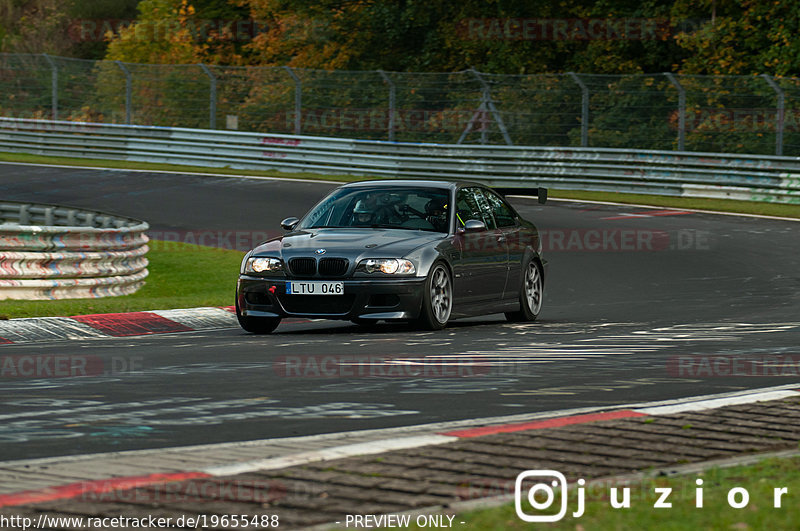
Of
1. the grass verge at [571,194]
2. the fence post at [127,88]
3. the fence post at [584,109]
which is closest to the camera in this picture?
the grass verge at [571,194]

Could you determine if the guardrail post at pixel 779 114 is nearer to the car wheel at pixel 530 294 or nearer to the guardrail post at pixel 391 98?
the guardrail post at pixel 391 98

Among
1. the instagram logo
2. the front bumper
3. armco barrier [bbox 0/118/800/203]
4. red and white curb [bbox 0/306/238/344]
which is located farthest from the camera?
armco barrier [bbox 0/118/800/203]

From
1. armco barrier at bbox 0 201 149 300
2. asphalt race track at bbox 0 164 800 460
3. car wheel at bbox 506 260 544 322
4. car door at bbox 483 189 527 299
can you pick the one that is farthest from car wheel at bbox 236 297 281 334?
armco barrier at bbox 0 201 149 300

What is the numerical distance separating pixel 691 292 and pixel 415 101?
17.0 m

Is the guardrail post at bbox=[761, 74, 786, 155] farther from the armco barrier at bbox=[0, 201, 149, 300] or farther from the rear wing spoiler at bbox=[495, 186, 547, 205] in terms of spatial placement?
the armco barrier at bbox=[0, 201, 149, 300]

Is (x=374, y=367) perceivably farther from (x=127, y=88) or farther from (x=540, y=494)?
(x=127, y=88)

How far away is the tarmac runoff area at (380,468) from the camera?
14.8 ft

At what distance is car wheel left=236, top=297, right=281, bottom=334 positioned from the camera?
39.7ft

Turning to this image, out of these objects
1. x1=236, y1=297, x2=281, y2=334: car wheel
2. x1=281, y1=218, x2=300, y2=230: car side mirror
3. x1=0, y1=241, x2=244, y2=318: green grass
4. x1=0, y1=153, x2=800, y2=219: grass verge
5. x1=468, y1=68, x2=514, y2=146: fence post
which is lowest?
x1=0, y1=241, x2=244, y2=318: green grass

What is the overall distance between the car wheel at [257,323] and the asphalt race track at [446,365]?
0.40 feet

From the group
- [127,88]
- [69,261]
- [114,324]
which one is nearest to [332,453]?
[114,324]

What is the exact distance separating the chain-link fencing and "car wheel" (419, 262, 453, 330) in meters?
17.4

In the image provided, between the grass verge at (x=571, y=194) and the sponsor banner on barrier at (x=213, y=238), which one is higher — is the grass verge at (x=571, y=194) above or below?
above

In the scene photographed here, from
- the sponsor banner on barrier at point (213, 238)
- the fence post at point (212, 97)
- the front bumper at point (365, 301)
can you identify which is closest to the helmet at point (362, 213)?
the front bumper at point (365, 301)
